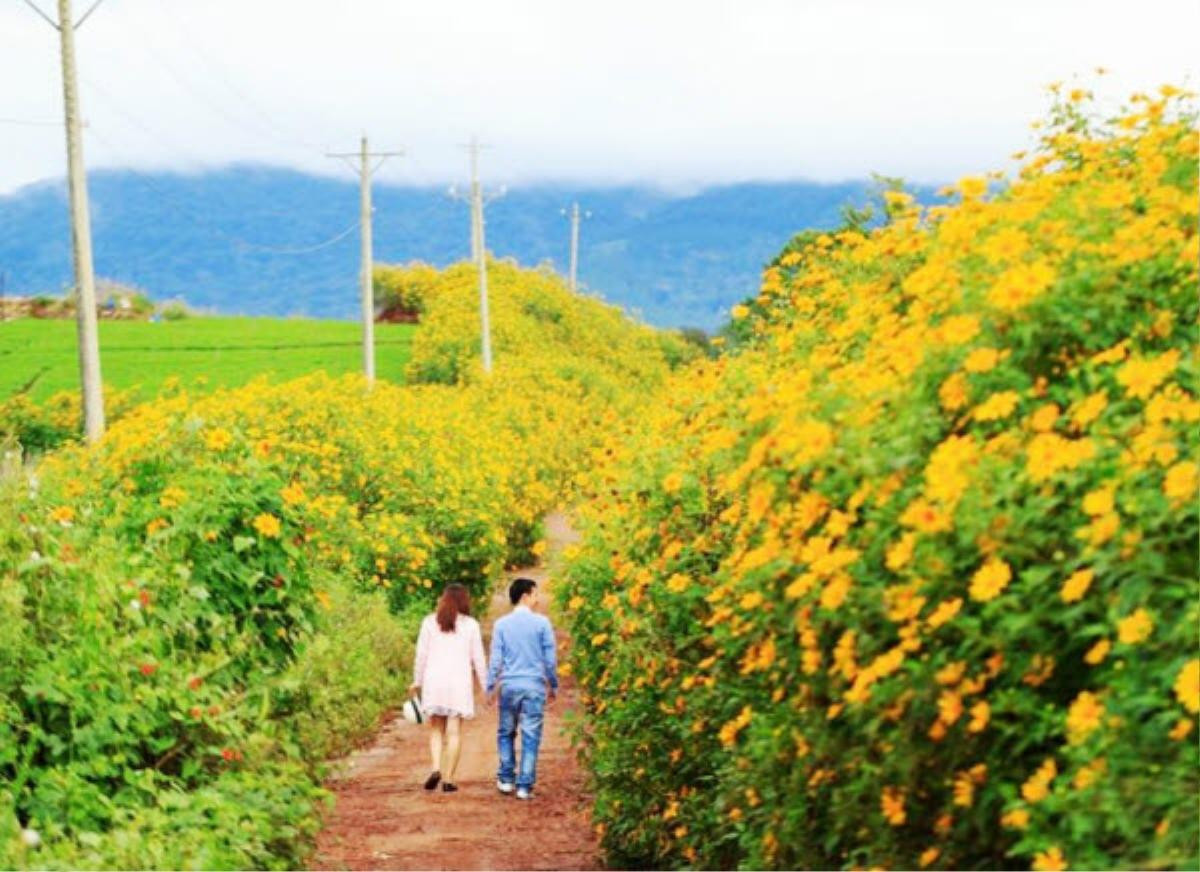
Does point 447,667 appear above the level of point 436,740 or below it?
above

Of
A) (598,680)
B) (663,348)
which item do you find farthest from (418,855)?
(663,348)

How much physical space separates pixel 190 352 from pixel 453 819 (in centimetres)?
5263

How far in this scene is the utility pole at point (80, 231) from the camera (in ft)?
69.6

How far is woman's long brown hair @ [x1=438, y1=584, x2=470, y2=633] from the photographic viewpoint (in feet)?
44.7

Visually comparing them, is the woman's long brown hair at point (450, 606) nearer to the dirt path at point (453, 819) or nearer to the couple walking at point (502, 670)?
the couple walking at point (502, 670)

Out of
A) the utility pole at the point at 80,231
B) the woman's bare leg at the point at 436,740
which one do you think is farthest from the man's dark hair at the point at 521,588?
the utility pole at the point at 80,231

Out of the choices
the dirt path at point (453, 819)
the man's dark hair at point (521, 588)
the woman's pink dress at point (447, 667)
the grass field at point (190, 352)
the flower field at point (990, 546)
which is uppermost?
the grass field at point (190, 352)

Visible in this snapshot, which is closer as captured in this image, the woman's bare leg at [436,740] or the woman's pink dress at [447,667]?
the woman's pink dress at [447,667]

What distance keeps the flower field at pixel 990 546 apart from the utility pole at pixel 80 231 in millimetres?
14969

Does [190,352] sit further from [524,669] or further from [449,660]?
[524,669]

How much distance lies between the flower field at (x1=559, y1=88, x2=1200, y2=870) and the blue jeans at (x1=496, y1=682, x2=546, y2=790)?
5933mm

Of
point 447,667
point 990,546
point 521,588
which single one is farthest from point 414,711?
point 990,546

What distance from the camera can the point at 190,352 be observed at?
63531 mm

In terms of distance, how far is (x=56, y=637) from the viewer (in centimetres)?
842
